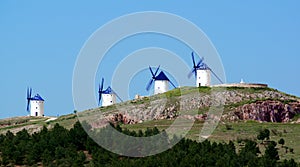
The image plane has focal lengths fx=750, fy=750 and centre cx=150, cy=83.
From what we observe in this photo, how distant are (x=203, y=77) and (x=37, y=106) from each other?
1294 inches

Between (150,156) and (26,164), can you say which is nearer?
(150,156)

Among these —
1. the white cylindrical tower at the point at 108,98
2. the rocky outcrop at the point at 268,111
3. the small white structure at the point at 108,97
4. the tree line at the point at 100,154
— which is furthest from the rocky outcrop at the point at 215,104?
the tree line at the point at 100,154

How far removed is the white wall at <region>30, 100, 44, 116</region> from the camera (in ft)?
392

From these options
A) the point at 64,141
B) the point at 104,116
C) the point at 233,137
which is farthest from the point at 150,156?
the point at 104,116

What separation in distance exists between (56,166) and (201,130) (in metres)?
22.6

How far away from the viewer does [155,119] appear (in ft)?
274

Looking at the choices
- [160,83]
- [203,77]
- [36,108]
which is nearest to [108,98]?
[160,83]

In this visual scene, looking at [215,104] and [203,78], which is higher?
[203,78]

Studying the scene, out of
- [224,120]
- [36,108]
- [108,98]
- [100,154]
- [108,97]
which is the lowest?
[100,154]

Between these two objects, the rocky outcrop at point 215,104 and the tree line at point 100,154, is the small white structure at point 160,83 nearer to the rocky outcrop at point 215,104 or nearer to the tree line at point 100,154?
the rocky outcrop at point 215,104

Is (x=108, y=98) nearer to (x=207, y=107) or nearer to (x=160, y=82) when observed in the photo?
(x=160, y=82)

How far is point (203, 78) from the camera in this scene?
326 feet

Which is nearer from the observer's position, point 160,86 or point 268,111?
point 268,111

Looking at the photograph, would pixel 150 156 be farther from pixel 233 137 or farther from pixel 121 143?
pixel 233 137
